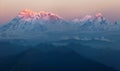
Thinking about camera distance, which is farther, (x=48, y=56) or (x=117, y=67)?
(x=48, y=56)

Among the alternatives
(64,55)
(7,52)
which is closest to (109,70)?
(64,55)

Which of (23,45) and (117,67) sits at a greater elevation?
(23,45)

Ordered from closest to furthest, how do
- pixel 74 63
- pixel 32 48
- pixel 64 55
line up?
pixel 74 63
pixel 64 55
pixel 32 48

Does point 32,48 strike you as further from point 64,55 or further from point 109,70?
point 109,70

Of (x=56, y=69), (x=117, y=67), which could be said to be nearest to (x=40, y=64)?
(x=56, y=69)

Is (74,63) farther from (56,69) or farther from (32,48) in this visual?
(32,48)

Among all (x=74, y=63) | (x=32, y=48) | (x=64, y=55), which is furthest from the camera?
(x=32, y=48)
